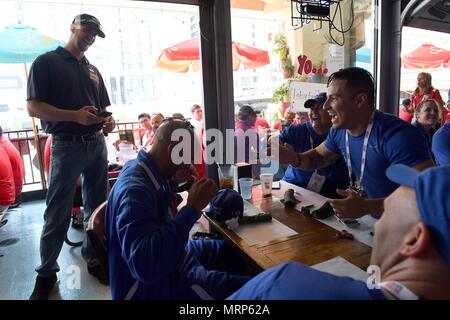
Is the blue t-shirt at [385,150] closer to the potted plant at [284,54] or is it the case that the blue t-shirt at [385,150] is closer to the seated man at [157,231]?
the seated man at [157,231]

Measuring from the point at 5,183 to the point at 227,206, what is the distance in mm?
2491

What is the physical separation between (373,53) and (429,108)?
141cm

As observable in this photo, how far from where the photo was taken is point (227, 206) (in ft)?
4.94

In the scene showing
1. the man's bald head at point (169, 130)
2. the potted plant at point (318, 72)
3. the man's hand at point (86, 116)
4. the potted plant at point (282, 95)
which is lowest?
the man's bald head at point (169, 130)

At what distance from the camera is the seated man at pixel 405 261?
57cm

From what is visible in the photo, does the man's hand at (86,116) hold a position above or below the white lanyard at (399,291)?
above

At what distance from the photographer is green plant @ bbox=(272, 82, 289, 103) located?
13.9 feet

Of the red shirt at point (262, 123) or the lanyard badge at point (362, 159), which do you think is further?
the red shirt at point (262, 123)

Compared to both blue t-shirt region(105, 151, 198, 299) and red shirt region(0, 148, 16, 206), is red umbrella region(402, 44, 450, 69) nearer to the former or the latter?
blue t-shirt region(105, 151, 198, 299)

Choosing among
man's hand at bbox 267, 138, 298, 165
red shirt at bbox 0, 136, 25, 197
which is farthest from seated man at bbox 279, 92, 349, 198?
red shirt at bbox 0, 136, 25, 197

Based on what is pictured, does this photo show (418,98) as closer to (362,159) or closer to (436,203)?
(362,159)

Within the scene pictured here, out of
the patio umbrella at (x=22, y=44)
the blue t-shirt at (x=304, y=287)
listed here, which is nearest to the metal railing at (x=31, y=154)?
the patio umbrella at (x=22, y=44)

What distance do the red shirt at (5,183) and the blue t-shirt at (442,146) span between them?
3491 mm

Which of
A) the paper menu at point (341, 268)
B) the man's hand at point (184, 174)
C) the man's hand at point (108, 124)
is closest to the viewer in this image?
the paper menu at point (341, 268)
